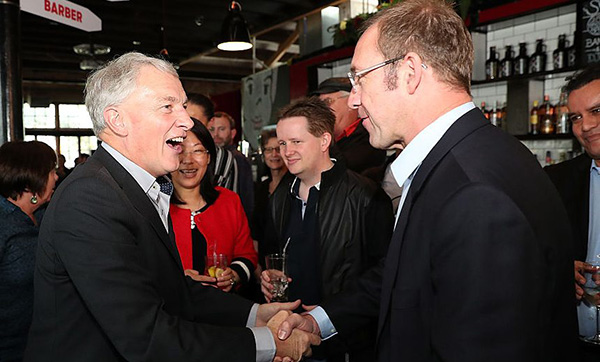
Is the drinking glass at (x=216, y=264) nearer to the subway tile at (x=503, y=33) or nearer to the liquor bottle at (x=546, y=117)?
the liquor bottle at (x=546, y=117)

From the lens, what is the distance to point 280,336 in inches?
72.0

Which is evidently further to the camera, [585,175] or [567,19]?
[567,19]

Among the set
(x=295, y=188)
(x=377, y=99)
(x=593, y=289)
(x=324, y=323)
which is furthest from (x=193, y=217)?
(x=593, y=289)

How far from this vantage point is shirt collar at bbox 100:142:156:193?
1609mm

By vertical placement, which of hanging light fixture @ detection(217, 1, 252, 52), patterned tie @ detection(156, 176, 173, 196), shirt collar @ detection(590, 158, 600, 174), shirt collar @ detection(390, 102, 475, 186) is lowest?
patterned tie @ detection(156, 176, 173, 196)

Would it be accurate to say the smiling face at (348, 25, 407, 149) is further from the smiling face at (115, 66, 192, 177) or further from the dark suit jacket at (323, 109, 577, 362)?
the smiling face at (115, 66, 192, 177)

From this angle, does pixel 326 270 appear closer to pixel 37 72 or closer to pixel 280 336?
pixel 280 336

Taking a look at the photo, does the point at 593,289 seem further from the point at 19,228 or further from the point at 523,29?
the point at 523,29

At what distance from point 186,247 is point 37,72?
14.3m

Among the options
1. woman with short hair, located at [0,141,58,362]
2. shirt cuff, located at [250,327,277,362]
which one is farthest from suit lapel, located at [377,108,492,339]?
woman with short hair, located at [0,141,58,362]

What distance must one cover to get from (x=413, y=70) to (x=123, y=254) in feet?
2.99

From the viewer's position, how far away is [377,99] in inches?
53.6

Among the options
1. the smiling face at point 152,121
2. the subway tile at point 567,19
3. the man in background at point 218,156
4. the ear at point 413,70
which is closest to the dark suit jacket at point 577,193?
the ear at point 413,70

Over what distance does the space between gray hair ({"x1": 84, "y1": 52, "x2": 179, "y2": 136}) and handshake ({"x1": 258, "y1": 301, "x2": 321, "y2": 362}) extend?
929 mm
